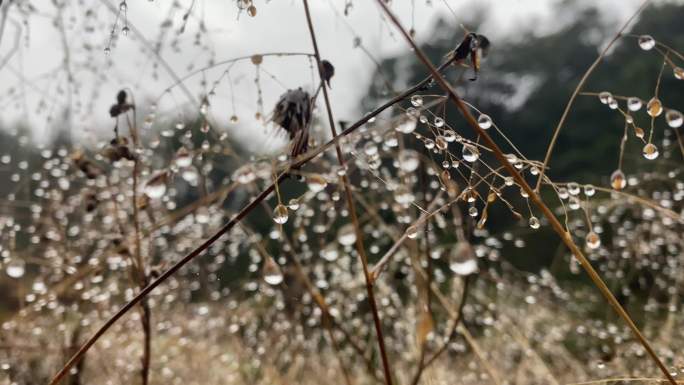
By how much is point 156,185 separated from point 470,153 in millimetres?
290

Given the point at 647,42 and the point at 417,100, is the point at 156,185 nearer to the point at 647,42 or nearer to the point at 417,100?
the point at 417,100

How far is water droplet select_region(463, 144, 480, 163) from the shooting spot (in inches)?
19.8

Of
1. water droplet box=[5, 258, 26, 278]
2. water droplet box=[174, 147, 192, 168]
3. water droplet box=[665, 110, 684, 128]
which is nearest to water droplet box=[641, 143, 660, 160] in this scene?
water droplet box=[665, 110, 684, 128]

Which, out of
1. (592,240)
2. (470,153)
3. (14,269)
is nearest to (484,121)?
(470,153)

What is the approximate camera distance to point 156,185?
0.44m

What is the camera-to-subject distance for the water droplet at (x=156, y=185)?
43 centimetres

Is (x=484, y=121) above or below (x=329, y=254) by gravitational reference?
above

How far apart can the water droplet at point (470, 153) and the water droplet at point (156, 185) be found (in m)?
0.27

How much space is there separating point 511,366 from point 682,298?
0.99 m

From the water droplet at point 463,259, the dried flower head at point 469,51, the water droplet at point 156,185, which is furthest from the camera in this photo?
the dried flower head at point 469,51

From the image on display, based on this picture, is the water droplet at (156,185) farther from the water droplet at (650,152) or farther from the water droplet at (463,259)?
the water droplet at (650,152)

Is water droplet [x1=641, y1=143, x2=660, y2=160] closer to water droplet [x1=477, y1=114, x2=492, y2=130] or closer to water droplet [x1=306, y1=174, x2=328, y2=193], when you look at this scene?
water droplet [x1=477, y1=114, x2=492, y2=130]

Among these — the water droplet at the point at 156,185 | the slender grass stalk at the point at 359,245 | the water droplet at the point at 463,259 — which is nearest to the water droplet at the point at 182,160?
the water droplet at the point at 156,185

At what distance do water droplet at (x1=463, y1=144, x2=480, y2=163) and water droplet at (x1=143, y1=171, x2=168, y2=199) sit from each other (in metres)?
0.27
